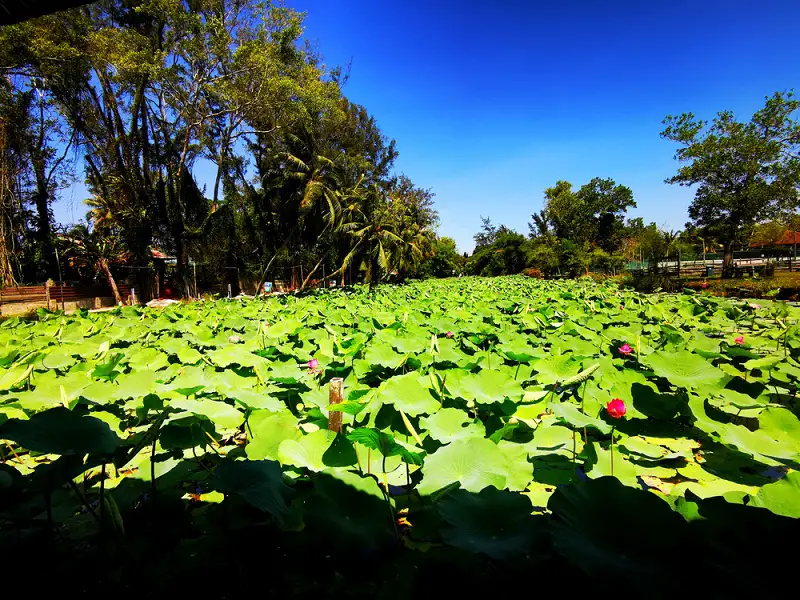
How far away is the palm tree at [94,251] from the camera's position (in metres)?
13.0

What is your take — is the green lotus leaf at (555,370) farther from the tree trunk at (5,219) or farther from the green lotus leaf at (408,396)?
the tree trunk at (5,219)

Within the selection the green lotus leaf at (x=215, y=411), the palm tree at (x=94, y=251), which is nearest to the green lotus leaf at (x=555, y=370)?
the green lotus leaf at (x=215, y=411)

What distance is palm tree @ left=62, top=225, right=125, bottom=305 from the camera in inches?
512

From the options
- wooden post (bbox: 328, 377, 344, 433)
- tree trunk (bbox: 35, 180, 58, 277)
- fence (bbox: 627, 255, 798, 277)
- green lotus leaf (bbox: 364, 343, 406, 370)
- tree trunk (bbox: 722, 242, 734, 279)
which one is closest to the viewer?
wooden post (bbox: 328, 377, 344, 433)

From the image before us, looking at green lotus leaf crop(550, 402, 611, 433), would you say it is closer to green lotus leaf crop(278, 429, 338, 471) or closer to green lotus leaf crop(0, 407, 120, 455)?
green lotus leaf crop(278, 429, 338, 471)

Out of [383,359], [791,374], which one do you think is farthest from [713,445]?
[383,359]

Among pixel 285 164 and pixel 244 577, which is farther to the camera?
pixel 285 164

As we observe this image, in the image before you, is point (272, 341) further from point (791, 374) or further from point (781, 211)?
point (781, 211)

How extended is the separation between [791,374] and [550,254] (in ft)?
74.6

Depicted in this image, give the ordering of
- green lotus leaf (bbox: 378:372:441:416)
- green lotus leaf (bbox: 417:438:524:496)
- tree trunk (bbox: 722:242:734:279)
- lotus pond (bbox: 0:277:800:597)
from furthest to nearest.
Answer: tree trunk (bbox: 722:242:734:279)
green lotus leaf (bbox: 378:372:441:416)
green lotus leaf (bbox: 417:438:524:496)
lotus pond (bbox: 0:277:800:597)

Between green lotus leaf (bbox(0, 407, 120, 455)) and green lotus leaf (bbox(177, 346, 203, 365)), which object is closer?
green lotus leaf (bbox(0, 407, 120, 455))

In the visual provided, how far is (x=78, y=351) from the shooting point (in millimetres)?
2664

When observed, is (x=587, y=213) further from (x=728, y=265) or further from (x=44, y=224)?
(x=44, y=224)

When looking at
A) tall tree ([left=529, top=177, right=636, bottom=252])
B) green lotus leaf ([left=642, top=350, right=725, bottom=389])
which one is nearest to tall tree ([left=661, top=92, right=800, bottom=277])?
tall tree ([left=529, top=177, right=636, bottom=252])
